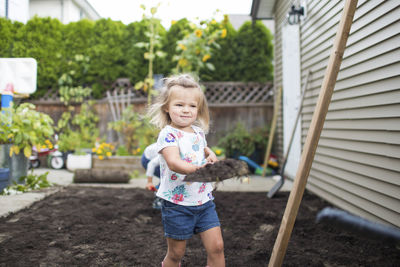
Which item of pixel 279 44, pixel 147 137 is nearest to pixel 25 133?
pixel 147 137

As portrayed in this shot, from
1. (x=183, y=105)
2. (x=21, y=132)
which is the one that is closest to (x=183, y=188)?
(x=183, y=105)

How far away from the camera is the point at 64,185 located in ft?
14.7

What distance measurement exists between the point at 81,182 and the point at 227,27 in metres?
4.55

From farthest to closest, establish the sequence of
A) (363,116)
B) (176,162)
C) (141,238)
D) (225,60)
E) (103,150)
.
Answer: (225,60), (103,150), (363,116), (141,238), (176,162)

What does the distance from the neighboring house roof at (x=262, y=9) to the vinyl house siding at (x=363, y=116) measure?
2519 millimetres

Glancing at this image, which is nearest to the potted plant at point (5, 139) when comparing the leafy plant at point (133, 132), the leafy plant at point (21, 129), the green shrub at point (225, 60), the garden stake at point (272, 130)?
the leafy plant at point (21, 129)

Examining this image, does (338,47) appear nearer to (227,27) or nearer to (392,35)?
(392,35)

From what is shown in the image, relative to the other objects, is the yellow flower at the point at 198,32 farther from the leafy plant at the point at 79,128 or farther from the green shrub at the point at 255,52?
the leafy plant at the point at 79,128

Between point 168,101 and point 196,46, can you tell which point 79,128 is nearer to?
point 196,46

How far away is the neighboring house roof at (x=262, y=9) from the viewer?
653cm

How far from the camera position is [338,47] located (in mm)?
1688

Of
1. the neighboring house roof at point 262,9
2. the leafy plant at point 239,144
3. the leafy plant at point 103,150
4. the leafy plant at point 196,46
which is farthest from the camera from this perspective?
the neighboring house roof at point 262,9

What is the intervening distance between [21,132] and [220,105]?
4298mm

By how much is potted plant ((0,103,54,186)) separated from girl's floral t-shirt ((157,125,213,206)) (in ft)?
8.67
